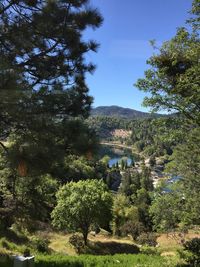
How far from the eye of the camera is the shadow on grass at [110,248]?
19.2 meters

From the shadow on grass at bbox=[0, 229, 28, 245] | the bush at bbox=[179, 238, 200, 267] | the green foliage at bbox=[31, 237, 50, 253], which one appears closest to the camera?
the bush at bbox=[179, 238, 200, 267]

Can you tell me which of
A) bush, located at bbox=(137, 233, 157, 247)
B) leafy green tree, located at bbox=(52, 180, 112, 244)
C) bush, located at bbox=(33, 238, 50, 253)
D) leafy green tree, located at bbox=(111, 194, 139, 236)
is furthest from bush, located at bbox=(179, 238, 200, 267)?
leafy green tree, located at bbox=(111, 194, 139, 236)

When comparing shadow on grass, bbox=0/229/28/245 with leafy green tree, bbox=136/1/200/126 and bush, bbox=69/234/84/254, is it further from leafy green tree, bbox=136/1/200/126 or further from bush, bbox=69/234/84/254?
leafy green tree, bbox=136/1/200/126

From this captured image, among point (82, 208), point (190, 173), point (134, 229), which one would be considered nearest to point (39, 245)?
point (82, 208)

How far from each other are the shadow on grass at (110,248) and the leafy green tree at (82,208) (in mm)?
851

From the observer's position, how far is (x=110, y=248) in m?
20.3

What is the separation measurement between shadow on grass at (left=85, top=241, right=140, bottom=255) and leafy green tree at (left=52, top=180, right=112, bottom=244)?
Answer: 2.79ft

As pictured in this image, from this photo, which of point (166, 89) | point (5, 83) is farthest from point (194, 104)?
point (5, 83)

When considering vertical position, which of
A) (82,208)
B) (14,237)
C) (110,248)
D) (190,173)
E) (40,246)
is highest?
(190,173)

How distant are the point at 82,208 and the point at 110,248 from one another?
9.62 feet

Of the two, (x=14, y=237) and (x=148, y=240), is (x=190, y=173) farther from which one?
(x=148, y=240)

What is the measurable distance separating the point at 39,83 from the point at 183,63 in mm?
3951

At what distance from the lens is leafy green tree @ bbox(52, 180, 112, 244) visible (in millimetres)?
20344

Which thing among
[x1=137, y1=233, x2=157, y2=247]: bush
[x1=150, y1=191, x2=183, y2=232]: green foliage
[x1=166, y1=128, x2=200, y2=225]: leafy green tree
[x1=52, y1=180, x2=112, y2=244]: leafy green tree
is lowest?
[x1=137, y1=233, x2=157, y2=247]: bush
